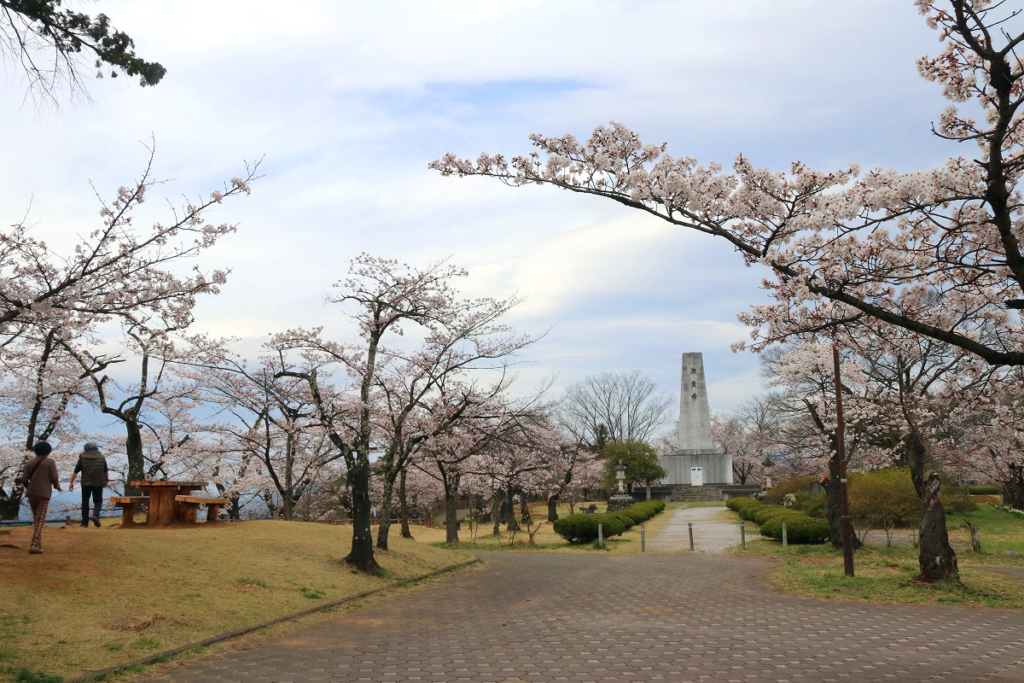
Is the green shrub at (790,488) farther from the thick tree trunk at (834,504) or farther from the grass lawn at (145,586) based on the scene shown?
the grass lawn at (145,586)

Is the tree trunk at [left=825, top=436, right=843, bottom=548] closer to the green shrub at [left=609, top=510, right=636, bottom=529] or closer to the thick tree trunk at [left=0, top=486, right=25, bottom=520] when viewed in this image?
the green shrub at [left=609, top=510, right=636, bottom=529]

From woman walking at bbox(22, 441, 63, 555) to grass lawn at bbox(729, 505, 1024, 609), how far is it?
12.1 metres

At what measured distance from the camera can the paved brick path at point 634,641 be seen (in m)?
7.39

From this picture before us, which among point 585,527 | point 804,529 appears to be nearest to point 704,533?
point 585,527

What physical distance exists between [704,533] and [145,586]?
918 inches

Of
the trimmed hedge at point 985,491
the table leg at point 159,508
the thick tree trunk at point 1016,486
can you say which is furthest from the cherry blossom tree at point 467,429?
the trimmed hedge at point 985,491

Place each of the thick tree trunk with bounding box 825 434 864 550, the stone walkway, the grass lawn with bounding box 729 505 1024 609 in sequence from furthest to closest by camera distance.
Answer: the stone walkway < the thick tree trunk with bounding box 825 434 864 550 < the grass lawn with bounding box 729 505 1024 609

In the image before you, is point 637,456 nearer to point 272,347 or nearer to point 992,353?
point 272,347

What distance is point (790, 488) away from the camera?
39250 millimetres

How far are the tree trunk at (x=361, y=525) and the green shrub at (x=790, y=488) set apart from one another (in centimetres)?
2773

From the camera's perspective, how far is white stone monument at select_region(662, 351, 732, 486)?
159 feet

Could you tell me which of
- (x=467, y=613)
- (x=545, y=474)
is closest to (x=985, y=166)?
(x=467, y=613)

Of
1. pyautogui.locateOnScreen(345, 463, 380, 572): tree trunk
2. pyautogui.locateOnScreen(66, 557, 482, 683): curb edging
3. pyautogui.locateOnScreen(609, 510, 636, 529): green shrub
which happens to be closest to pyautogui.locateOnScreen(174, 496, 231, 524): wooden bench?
pyautogui.locateOnScreen(345, 463, 380, 572): tree trunk

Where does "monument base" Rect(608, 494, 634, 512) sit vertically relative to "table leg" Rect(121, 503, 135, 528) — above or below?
below
